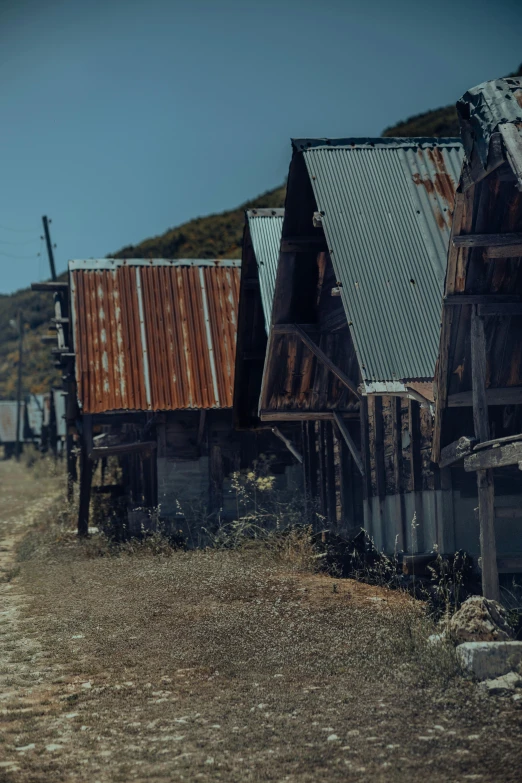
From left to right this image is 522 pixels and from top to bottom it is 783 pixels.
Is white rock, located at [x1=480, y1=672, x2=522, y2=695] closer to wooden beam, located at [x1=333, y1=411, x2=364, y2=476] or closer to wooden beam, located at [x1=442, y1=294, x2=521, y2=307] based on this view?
wooden beam, located at [x1=442, y1=294, x2=521, y2=307]

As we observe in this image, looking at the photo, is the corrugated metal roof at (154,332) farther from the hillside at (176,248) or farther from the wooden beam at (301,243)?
the hillside at (176,248)

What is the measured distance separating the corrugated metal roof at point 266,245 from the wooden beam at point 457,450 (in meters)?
5.49

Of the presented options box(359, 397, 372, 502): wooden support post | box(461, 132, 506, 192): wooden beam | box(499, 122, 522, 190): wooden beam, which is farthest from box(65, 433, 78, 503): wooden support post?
box(499, 122, 522, 190): wooden beam

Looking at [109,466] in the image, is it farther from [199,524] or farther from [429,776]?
[429,776]

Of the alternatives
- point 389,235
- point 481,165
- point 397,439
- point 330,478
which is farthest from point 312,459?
point 481,165

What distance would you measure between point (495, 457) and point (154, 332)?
11.0 m

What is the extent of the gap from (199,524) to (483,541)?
8.72m

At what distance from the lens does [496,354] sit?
26.3 feet

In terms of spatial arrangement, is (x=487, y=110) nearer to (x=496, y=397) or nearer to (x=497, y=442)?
(x=497, y=442)

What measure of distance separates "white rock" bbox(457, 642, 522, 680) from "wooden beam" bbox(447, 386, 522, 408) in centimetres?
264

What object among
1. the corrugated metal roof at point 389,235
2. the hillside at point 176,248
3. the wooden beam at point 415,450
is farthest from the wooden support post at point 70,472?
the hillside at point 176,248

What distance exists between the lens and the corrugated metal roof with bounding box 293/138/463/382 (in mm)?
9648

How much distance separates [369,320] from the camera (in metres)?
9.86

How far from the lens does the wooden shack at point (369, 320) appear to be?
9.67m
